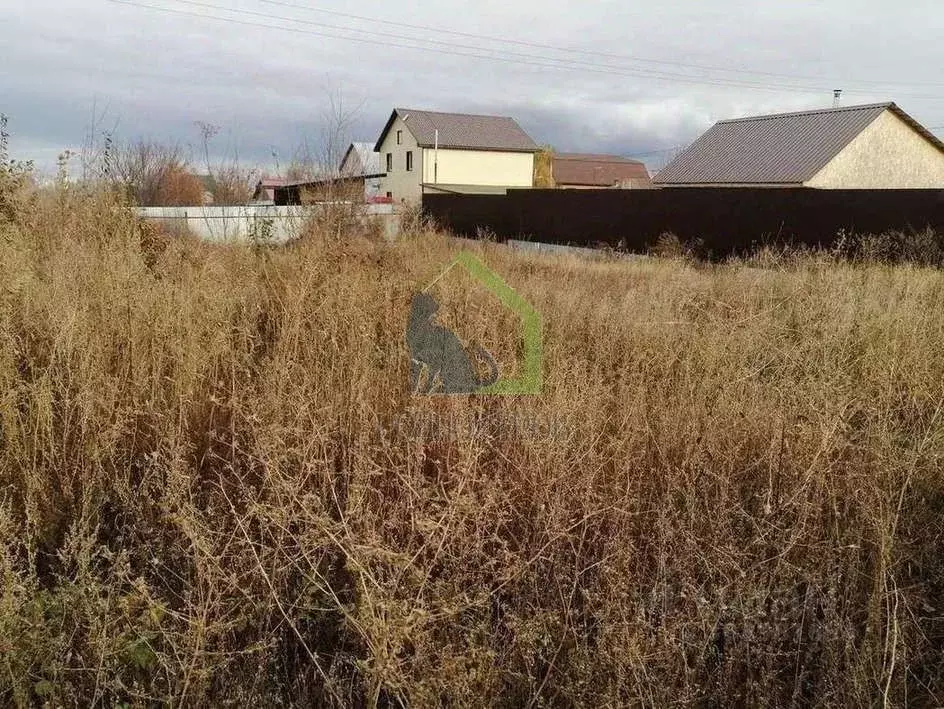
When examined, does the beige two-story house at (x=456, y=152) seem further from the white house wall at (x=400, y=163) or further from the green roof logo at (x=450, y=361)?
the green roof logo at (x=450, y=361)

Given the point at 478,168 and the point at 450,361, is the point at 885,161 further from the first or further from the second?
the point at 450,361

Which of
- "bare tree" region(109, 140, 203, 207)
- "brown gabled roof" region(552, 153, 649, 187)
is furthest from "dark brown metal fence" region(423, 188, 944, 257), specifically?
"brown gabled roof" region(552, 153, 649, 187)

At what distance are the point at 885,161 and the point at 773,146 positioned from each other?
3.80m

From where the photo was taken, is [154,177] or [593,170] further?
[593,170]

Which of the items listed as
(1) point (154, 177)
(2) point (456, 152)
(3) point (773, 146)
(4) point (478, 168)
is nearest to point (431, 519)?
(1) point (154, 177)

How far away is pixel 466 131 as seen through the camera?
36.0 m

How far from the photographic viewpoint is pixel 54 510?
2082 mm

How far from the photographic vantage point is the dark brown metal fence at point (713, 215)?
953cm

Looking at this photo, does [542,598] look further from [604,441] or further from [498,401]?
[498,401]

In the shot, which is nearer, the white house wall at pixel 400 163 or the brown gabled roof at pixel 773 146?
the brown gabled roof at pixel 773 146

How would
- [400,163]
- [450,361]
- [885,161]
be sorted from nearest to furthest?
1. [450,361]
2. [885,161]
3. [400,163]

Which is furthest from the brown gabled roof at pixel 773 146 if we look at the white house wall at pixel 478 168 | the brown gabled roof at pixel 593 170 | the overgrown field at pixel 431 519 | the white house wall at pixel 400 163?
the overgrown field at pixel 431 519

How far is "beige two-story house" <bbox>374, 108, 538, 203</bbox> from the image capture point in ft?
115

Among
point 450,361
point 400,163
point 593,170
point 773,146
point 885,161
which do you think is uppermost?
point 593,170
